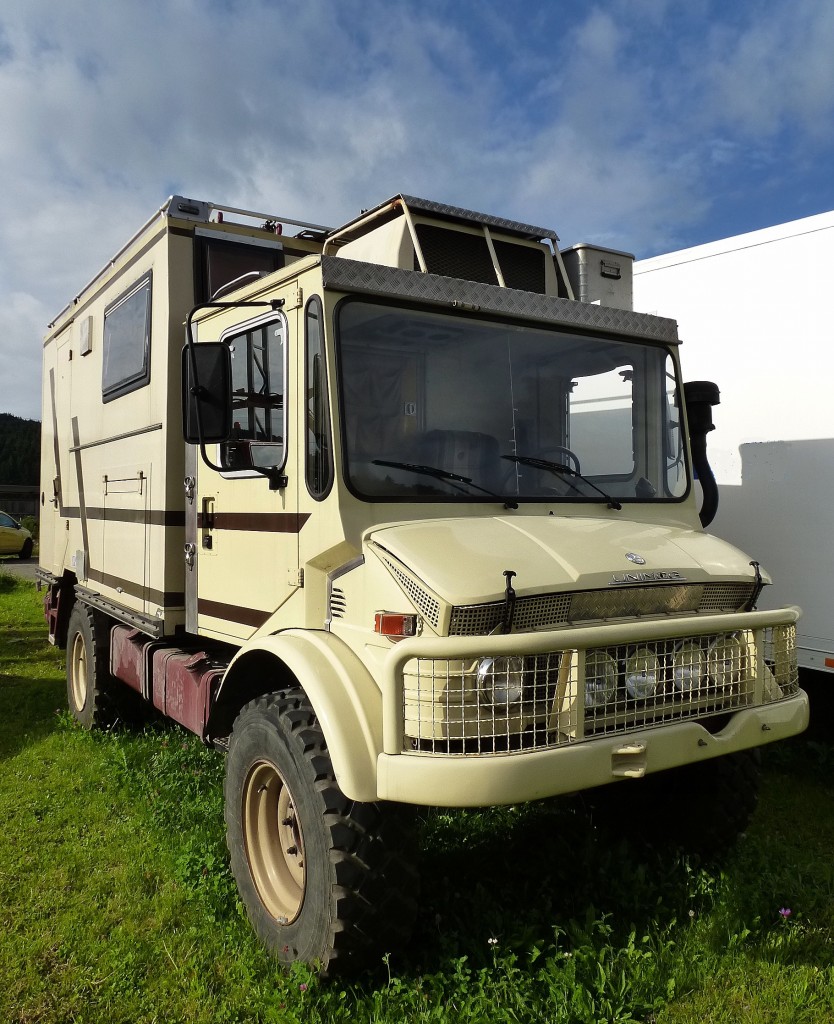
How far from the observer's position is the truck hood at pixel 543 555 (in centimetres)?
288

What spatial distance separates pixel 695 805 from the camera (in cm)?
399

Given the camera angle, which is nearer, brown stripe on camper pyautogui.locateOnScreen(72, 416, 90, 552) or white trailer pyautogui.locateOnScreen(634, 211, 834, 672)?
white trailer pyautogui.locateOnScreen(634, 211, 834, 672)

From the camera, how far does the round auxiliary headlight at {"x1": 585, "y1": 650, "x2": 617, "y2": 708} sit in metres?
2.87

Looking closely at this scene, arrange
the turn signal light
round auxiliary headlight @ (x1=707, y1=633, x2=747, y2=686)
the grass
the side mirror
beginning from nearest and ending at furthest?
the turn signal light
the grass
round auxiliary headlight @ (x1=707, y1=633, x2=747, y2=686)
the side mirror

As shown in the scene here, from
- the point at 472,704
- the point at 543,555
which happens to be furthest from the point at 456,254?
the point at 472,704

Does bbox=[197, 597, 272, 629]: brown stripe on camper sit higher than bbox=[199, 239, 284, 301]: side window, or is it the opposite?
bbox=[199, 239, 284, 301]: side window

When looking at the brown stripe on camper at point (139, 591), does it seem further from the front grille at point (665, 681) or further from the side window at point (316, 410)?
the front grille at point (665, 681)

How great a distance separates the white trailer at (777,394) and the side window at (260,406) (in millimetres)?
3138

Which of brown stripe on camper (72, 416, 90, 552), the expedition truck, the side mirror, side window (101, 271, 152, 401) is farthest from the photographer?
brown stripe on camper (72, 416, 90, 552)

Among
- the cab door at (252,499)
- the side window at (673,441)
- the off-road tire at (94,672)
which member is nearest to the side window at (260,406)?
the cab door at (252,499)

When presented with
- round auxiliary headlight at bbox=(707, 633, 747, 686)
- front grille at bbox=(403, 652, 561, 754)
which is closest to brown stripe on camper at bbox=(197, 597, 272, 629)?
front grille at bbox=(403, 652, 561, 754)

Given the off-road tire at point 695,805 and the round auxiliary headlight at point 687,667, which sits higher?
the round auxiliary headlight at point 687,667

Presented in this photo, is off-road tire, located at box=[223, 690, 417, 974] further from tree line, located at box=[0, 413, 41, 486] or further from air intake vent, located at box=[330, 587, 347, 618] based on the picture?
tree line, located at box=[0, 413, 41, 486]

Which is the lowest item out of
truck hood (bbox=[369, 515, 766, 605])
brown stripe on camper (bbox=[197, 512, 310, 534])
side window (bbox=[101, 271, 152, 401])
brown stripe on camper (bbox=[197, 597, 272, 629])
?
brown stripe on camper (bbox=[197, 597, 272, 629])
